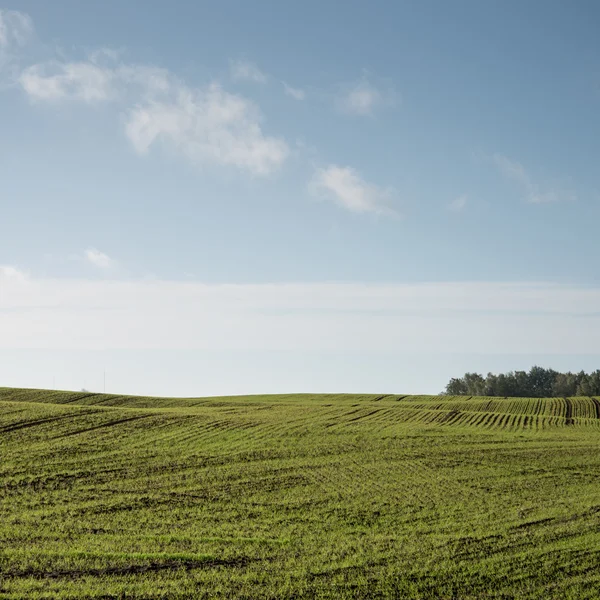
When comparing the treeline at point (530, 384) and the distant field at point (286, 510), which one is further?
the treeline at point (530, 384)

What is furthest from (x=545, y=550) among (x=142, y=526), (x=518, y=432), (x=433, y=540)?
(x=518, y=432)

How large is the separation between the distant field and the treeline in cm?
12399

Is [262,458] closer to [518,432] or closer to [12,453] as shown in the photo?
[12,453]

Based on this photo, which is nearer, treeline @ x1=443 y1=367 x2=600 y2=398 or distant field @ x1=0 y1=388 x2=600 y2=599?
distant field @ x1=0 y1=388 x2=600 y2=599

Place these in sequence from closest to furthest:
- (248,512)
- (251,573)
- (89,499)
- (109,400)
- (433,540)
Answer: (251,573) → (433,540) → (248,512) → (89,499) → (109,400)

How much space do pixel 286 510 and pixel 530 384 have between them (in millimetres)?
173200

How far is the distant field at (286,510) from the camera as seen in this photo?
721 inches

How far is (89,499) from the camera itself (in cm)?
2942

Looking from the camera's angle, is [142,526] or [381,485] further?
[381,485]

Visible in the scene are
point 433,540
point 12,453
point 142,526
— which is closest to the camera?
point 433,540

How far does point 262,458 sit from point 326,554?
20020 millimetres

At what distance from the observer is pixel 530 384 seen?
18662 cm

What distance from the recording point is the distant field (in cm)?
1831

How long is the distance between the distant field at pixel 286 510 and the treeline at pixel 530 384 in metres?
124
